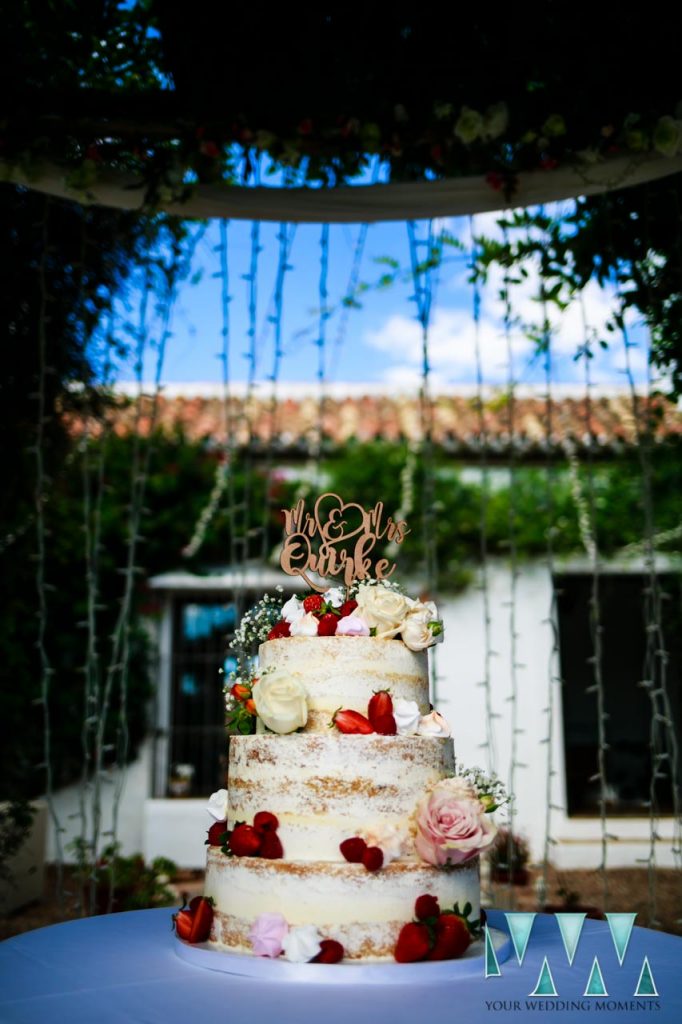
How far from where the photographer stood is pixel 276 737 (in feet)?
8.61

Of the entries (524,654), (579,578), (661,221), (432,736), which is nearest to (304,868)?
(432,736)

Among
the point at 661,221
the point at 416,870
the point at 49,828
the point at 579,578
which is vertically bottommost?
the point at 49,828

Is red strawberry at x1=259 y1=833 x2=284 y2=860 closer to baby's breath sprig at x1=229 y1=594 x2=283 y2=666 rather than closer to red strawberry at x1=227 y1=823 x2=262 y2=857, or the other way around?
red strawberry at x1=227 y1=823 x2=262 y2=857

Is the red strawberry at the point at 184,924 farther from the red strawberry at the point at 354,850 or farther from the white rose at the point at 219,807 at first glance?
the red strawberry at the point at 354,850

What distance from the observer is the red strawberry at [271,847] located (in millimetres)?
2527

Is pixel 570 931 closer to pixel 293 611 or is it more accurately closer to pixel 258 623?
pixel 293 611

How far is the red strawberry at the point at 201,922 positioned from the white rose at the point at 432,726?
0.72 m

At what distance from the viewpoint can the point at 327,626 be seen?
9.18 feet

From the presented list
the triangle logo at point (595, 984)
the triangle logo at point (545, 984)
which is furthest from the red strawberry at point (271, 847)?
the triangle logo at point (595, 984)

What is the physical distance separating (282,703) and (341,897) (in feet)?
1.63

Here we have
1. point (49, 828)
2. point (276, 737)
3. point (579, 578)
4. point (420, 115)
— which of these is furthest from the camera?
point (579, 578)

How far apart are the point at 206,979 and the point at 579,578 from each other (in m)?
7.80

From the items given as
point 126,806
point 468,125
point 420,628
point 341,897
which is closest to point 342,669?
point 420,628

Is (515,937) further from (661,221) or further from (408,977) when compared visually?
(661,221)
